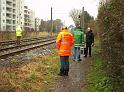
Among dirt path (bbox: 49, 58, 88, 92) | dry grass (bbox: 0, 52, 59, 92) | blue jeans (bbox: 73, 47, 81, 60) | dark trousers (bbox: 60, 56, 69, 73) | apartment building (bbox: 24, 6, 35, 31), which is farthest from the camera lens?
apartment building (bbox: 24, 6, 35, 31)

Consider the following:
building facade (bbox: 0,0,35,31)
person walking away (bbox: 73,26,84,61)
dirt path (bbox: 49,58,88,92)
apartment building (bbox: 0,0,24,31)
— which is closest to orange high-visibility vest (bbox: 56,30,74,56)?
dirt path (bbox: 49,58,88,92)

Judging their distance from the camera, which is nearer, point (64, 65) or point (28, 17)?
point (64, 65)

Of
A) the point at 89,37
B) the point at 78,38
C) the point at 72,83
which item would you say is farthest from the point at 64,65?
the point at 89,37

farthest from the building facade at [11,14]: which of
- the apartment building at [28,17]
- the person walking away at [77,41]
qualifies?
the person walking away at [77,41]

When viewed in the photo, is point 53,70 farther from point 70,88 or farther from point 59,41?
point 70,88

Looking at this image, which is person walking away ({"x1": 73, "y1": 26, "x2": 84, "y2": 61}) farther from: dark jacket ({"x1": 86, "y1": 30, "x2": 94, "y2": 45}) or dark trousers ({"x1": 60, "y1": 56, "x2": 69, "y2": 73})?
dark trousers ({"x1": 60, "y1": 56, "x2": 69, "y2": 73})

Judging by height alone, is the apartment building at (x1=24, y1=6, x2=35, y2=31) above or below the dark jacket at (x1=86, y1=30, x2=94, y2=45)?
above

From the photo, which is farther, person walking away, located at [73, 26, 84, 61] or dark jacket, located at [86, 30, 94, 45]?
dark jacket, located at [86, 30, 94, 45]

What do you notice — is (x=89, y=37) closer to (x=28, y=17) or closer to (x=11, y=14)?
(x=11, y=14)

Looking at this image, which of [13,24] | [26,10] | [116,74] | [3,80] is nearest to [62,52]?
[3,80]

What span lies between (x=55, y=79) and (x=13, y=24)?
134 metres

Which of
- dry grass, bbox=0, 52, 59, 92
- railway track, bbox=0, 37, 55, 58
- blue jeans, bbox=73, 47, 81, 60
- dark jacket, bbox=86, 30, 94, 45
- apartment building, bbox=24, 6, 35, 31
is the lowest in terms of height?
railway track, bbox=0, 37, 55, 58

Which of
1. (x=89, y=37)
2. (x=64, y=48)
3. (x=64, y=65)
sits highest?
(x=89, y=37)

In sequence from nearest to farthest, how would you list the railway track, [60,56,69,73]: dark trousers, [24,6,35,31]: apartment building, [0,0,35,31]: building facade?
1. [60,56,69,73]: dark trousers
2. the railway track
3. [0,0,35,31]: building facade
4. [24,6,35,31]: apartment building
